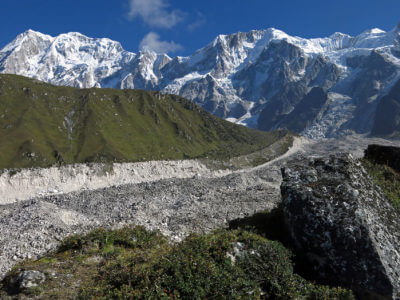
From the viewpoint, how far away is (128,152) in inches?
5492

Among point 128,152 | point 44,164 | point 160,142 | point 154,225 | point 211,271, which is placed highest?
point 160,142

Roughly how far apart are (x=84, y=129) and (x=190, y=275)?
141m

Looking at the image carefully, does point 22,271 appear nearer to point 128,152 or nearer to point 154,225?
point 154,225

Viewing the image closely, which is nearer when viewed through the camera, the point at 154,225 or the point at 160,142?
the point at 154,225

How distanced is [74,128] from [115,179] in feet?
170

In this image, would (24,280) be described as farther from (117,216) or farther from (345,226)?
(117,216)

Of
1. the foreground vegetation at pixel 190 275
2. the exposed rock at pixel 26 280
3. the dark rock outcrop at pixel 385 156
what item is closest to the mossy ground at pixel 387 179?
the dark rock outcrop at pixel 385 156

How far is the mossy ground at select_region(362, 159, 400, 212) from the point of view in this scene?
783 inches

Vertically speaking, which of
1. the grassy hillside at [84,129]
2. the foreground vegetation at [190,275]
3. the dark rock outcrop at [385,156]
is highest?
the grassy hillside at [84,129]

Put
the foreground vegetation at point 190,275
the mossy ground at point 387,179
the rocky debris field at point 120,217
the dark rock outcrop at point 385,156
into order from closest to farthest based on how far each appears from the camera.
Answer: the foreground vegetation at point 190,275 < the mossy ground at point 387,179 < the rocky debris field at point 120,217 < the dark rock outcrop at point 385,156

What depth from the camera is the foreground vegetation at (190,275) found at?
1102 cm

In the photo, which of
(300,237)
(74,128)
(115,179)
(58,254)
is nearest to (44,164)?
(115,179)

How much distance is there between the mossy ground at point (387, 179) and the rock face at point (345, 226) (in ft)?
5.54

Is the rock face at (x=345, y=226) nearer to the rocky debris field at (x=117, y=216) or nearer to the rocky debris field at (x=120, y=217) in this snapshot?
the rocky debris field at (x=117, y=216)
